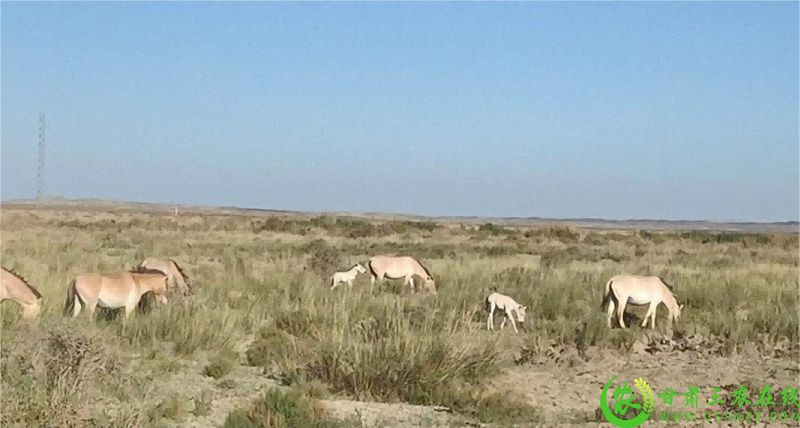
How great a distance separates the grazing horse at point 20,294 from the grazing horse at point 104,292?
1.41 feet

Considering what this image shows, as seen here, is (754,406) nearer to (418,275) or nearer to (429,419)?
(429,419)

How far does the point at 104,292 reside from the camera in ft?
40.0

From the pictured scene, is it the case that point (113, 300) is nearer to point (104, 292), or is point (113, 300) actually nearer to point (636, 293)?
point (104, 292)

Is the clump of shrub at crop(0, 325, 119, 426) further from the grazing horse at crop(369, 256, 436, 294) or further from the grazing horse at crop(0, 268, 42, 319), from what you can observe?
the grazing horse at crop(369, 256, 436, 294)

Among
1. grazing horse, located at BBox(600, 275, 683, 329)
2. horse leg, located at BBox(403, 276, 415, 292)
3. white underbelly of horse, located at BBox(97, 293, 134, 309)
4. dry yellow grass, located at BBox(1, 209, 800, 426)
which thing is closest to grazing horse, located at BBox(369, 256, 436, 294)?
horse leg, located at BBox(403, 276, 415, 292)

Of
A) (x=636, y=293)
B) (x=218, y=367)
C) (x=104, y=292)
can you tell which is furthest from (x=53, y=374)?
(x=636, y=293)

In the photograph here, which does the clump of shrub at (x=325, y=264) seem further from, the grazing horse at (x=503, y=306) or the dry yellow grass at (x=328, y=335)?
the grazing horse at (x=503, y=306)

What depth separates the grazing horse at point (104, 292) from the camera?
12.0 metres

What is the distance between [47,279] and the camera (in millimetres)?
16859

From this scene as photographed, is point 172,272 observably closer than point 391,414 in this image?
No

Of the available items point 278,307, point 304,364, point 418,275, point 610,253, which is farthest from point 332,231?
point 304,364

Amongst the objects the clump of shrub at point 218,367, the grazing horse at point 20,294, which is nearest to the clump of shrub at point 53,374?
the clump of shrub at point 218,367

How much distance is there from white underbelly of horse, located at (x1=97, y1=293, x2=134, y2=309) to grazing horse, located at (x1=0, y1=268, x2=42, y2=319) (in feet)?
3.00

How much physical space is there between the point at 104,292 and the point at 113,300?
176 millimetres
